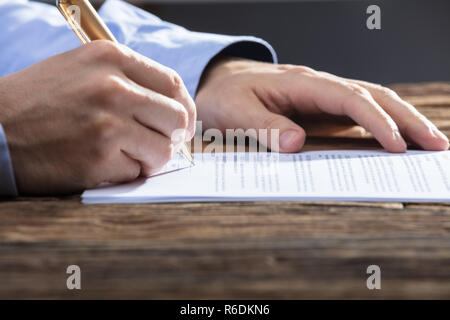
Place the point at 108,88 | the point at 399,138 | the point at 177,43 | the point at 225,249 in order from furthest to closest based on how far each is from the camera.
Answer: the point at 177,43
the point at 399,138
the point at 108,88
the point at 225,249

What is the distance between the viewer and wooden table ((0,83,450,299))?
34cm

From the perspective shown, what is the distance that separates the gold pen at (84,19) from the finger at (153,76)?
4 cm

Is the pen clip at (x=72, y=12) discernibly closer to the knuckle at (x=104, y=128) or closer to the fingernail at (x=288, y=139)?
the knuckle at (x=104, y=128)

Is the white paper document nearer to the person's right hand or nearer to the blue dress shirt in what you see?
the person's right hand

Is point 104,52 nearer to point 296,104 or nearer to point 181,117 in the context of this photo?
point 181,117

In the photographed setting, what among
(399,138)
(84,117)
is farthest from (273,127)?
(84,117)

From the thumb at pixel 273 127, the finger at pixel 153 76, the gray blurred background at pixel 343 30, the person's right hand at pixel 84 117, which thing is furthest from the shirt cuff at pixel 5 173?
the gray blurred background at pixel 343 30

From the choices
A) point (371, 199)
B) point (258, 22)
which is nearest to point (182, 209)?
point (371, 199)

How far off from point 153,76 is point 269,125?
0.62 feet

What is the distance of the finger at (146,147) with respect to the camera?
1.58ft

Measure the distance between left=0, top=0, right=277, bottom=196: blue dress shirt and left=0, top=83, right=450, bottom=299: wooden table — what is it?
353 millimetres

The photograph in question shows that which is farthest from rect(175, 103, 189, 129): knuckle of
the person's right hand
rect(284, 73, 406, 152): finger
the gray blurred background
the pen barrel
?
the gray blurred background

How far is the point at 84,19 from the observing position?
1.70ft

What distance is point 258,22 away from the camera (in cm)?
316
